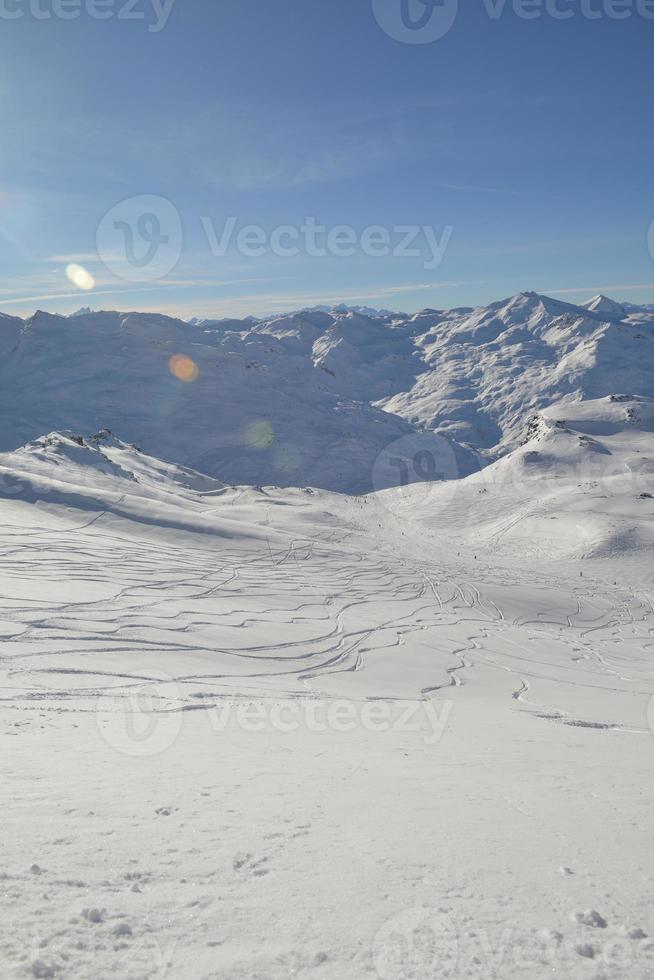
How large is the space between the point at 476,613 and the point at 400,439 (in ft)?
329

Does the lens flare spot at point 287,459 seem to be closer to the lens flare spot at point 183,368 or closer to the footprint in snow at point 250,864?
the lens flare spot at point 183,368

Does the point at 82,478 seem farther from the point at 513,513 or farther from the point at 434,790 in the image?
the point at 434,790

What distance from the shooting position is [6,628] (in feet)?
34.8

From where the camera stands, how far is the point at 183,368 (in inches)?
4980

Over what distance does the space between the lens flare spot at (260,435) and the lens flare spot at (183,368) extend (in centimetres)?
2347

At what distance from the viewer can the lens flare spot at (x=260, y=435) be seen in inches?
4031

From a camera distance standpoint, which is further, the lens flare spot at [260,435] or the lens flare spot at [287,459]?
the lens flare spot at [260,435]

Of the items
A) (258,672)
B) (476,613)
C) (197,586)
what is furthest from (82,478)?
(258,672)

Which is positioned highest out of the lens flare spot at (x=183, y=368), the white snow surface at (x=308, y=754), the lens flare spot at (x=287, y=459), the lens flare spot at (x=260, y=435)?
the lens flare spot at (x=183, y=368)

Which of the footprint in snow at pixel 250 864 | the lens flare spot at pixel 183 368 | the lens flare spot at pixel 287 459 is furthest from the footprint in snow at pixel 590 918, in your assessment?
the lens flare spot at pixel 183 368

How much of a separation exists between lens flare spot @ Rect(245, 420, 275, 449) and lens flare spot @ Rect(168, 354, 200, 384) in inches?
924

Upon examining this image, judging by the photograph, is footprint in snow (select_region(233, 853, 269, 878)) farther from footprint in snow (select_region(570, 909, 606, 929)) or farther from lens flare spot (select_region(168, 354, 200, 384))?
lens flare spot (select_region(168, 354, 200, 384))

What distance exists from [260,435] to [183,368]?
33.2 m

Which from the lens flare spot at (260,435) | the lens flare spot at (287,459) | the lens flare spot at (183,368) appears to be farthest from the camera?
the lens flare spot at (183,368)
